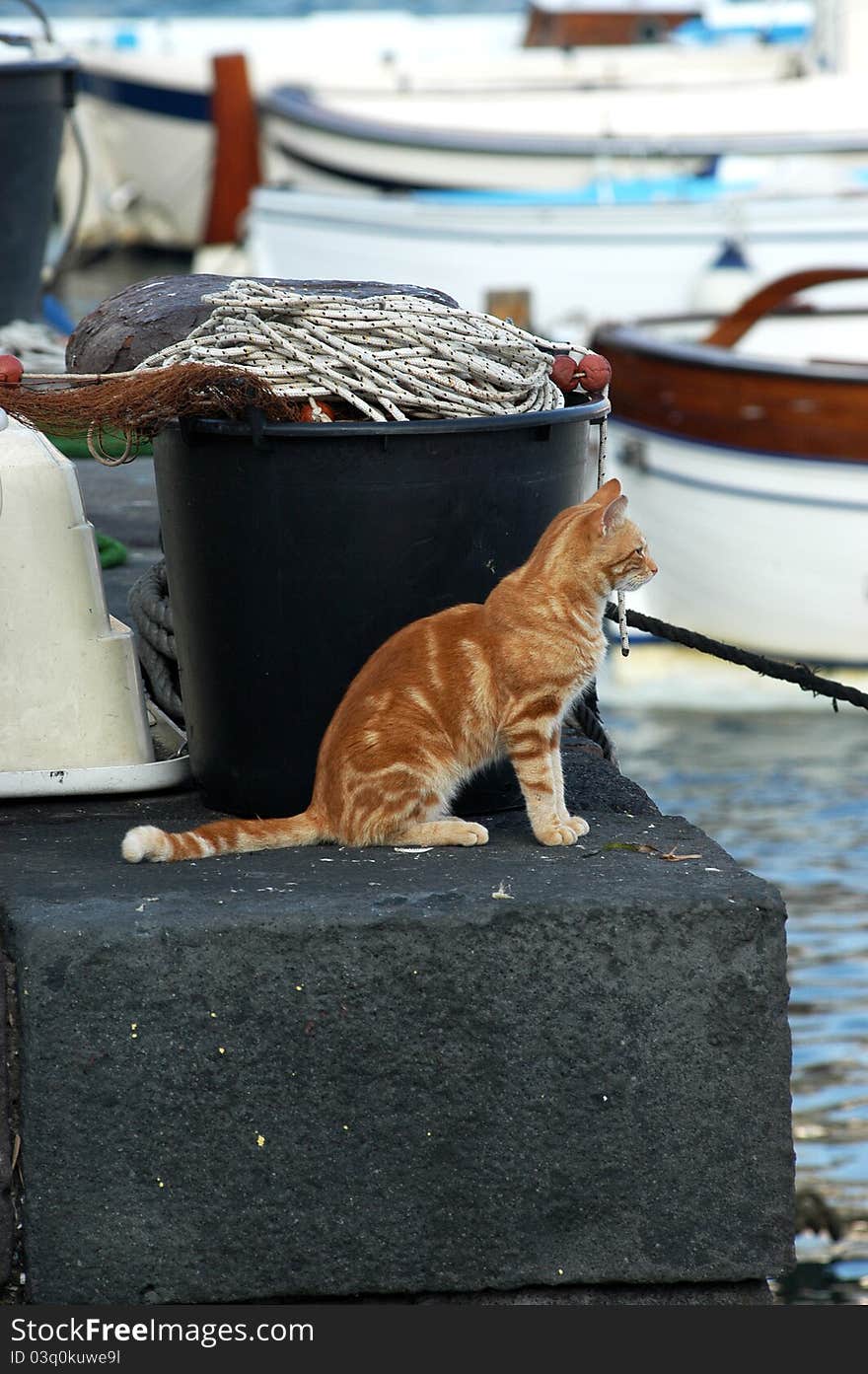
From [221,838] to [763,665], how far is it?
0.95m

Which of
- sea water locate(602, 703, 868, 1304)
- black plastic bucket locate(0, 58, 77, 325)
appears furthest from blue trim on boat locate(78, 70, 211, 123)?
black plastic bucket locate(0, 58, 77, 325)

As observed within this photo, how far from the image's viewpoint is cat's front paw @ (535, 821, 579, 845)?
2373 millimetres

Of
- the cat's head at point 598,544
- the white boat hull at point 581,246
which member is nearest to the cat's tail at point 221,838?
the cat's head at point 598,544

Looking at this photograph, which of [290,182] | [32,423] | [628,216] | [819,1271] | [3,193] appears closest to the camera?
[32,423]

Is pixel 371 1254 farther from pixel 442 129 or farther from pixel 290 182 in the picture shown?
pixel 290 182

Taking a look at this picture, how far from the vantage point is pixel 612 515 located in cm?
249

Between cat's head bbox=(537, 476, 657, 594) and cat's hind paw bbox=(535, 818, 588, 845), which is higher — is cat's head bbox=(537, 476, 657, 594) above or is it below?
above

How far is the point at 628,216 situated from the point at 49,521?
12082mm

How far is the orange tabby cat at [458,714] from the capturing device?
2.37m

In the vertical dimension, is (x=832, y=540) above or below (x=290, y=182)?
below

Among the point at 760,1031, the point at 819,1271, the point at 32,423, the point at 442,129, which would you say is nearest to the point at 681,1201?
the point at 760,1031

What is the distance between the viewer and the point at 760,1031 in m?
2.09

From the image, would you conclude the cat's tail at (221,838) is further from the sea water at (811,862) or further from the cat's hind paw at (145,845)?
the sea water at (811,862)

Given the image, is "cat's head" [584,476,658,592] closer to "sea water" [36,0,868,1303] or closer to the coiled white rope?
the coiled white rope
